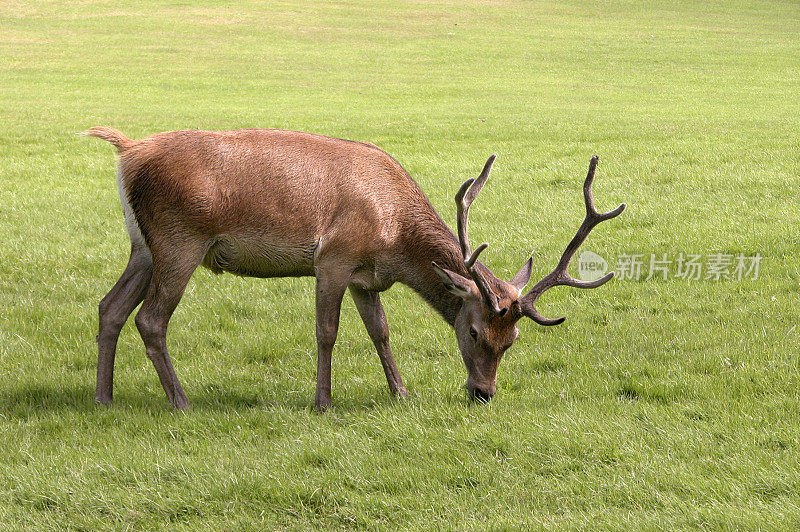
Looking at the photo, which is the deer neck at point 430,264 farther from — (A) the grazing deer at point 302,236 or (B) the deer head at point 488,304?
(B) the deer head at point 488,304

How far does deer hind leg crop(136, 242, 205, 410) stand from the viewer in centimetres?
621

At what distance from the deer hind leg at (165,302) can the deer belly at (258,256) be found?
18cm

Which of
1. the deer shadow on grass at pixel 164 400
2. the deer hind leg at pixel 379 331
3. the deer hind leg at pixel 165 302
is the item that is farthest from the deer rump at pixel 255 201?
the deer shadow on grass at pixel 164 400

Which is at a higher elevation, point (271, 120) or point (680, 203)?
point (680, 203)

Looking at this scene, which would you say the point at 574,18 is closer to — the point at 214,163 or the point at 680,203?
the point at 680,203

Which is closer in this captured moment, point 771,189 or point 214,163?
point 214,163

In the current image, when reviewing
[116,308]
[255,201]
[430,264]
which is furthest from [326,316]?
[116,308]

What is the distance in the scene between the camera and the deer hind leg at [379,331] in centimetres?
654

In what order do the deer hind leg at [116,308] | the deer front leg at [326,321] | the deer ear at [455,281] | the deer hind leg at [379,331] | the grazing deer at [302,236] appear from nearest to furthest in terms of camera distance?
the deer ear at [455,281], the grazing deer at [302,236], the deer front leg at [326,321], the deer hind leg at [116,308], the deer hind leg at [379,331]

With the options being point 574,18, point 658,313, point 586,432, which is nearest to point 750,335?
point 658,313

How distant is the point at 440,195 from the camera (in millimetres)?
12586

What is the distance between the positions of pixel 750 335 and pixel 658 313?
0.94 metres

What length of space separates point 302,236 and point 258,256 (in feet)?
1.12

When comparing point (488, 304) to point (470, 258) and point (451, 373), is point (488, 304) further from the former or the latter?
point (451, 373)
